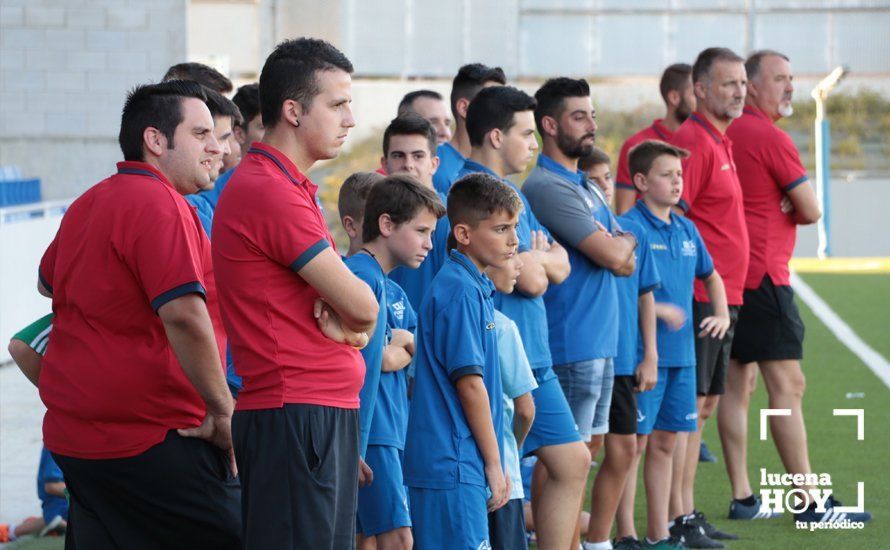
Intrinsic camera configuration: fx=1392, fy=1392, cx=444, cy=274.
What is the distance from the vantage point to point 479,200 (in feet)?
16.6

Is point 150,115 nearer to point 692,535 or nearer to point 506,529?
point 506,529

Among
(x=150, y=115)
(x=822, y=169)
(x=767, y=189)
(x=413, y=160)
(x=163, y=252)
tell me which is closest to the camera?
(x=163, y=252)

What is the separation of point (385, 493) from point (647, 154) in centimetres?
279

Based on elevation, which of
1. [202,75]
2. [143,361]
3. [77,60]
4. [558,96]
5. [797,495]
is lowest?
[797,495]

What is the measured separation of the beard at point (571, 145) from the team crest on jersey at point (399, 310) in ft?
5.16

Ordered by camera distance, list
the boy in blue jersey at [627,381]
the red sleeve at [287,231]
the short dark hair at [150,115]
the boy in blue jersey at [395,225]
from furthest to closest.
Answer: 1. the boy in blue jersey at [627,381]
2. the boy in blue jersey at [395,225]
3. the short dark hair at [150,115]
4. the red sleeve at [287,231]

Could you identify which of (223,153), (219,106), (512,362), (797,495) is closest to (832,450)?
(797,495)

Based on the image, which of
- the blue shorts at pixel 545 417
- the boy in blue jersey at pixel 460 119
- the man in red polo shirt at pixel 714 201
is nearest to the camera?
the blue shorts at pixel 545 417

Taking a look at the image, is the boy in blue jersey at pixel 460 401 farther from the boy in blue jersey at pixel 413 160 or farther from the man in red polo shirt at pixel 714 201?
the man in red polo shirt at pixel 714 201

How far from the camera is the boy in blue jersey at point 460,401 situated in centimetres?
477

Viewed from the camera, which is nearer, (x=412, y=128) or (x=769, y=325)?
(x=412, y=128)

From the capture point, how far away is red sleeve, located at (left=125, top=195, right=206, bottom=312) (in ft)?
13.2

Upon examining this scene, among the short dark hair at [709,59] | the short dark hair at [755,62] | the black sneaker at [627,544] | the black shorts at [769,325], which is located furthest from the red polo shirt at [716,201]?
the black sneaker at [627,544]

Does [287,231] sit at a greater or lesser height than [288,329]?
greater
